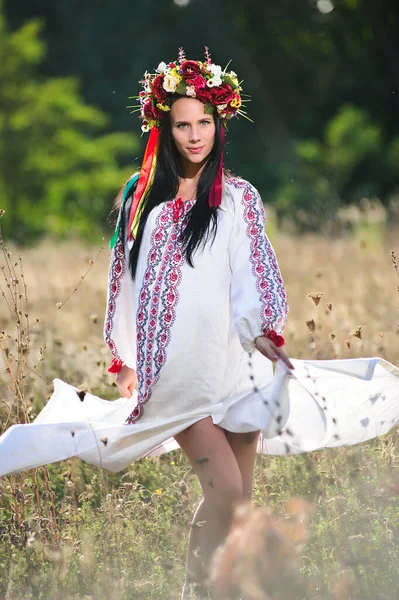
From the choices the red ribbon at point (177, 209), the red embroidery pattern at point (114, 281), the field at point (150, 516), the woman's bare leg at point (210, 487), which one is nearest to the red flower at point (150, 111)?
the red ribbon at point (177, 209)

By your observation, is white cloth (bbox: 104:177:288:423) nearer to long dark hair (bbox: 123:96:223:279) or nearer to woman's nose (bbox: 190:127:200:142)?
long dark hair (bbox: 123:96:223:279)

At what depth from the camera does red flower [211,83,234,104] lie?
3611 millimetres

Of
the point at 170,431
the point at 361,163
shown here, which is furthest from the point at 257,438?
the point at 361,163

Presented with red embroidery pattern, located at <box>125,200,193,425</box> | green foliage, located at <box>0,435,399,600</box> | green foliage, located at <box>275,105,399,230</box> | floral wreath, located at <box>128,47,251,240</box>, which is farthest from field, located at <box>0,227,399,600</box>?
green foliage, located at <box>275,105,399,230</box>

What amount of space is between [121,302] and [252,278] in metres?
0.63

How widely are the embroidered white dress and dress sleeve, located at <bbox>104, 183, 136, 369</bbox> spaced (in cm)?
16

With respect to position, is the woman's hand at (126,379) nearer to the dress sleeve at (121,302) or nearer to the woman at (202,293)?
the dress sleeve at (121,302)

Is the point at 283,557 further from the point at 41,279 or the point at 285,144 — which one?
the point at 285,144

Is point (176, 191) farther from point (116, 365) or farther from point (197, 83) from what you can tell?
point (116, 365)

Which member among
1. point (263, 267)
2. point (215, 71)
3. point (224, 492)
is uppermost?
point (215, 71)

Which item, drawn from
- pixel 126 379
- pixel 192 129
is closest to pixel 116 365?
pixel 126 379

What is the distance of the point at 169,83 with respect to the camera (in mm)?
3619

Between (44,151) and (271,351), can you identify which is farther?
(44,151)

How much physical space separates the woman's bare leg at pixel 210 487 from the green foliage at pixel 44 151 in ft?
78.2
